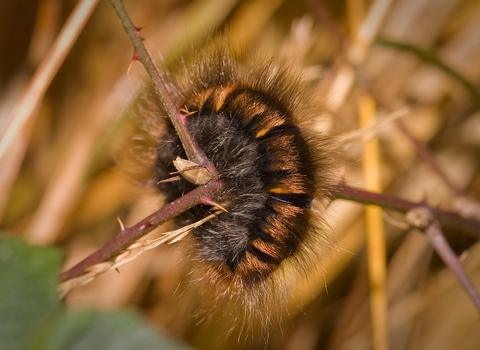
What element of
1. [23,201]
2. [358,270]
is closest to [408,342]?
[358,270]

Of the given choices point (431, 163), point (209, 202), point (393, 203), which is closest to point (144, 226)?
point (209, 202)

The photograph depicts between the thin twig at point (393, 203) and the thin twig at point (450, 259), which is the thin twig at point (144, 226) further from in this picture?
the thin twig at point (450, 259)

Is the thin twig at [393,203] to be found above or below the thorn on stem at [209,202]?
below

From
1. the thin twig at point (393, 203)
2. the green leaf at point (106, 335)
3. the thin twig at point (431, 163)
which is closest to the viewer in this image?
the green leaf at point (106, 335)

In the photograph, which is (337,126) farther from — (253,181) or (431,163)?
(253,181)

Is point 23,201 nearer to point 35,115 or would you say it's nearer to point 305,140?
point 35,115

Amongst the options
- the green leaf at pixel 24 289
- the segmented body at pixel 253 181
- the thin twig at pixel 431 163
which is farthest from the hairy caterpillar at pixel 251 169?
the thin twig at pixel 431 163
